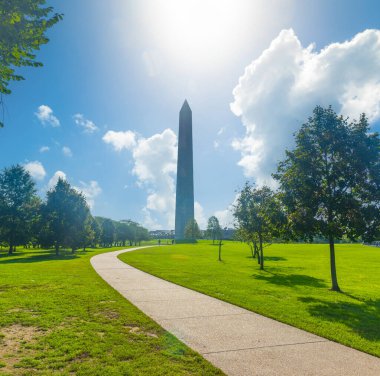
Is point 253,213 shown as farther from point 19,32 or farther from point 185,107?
point 185,107

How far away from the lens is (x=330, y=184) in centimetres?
1404

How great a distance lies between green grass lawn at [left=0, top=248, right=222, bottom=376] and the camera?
4863 millimetres

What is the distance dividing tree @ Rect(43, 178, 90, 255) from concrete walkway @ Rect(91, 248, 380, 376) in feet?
100

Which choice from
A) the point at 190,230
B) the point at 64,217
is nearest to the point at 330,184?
the point at 64,217

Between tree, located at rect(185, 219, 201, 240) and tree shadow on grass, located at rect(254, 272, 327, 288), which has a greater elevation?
tree, located at rect(185, 219, 201, 240)

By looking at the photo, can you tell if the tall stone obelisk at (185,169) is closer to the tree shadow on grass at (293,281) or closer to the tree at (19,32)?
the tree shadow on grass at (293,281)

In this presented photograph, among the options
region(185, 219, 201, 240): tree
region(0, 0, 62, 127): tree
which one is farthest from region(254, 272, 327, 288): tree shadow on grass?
region(185, 219, 201, 240): tree

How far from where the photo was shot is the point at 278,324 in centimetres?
761

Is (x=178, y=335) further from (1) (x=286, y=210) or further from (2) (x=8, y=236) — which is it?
(2) (x=8, y=236)

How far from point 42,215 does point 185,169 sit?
44.0 meters

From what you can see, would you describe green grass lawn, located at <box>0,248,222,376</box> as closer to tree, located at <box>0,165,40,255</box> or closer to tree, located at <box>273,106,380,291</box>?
tree, located at <box>273,106,380,291</box>

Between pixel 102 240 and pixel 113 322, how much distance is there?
243 ft

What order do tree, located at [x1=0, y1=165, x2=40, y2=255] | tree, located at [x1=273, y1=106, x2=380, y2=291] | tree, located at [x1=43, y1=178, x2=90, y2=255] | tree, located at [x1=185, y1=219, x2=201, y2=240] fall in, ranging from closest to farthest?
tree, located at [x1=273, y1=106, x2=380, y2=291]
tree, located at [x1=43, y1=178, x2=90, y2=255]
tree, located at [x1=0, y1=165, x2=40, y2=255]
tree, located at [x1=185, y1=219, x2=201, y2=240]

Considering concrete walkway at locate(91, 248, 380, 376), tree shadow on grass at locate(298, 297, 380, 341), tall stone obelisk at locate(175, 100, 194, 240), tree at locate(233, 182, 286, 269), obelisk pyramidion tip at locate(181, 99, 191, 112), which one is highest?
obelisk pyramidion tip at locate(181, 99, 191, 112)
